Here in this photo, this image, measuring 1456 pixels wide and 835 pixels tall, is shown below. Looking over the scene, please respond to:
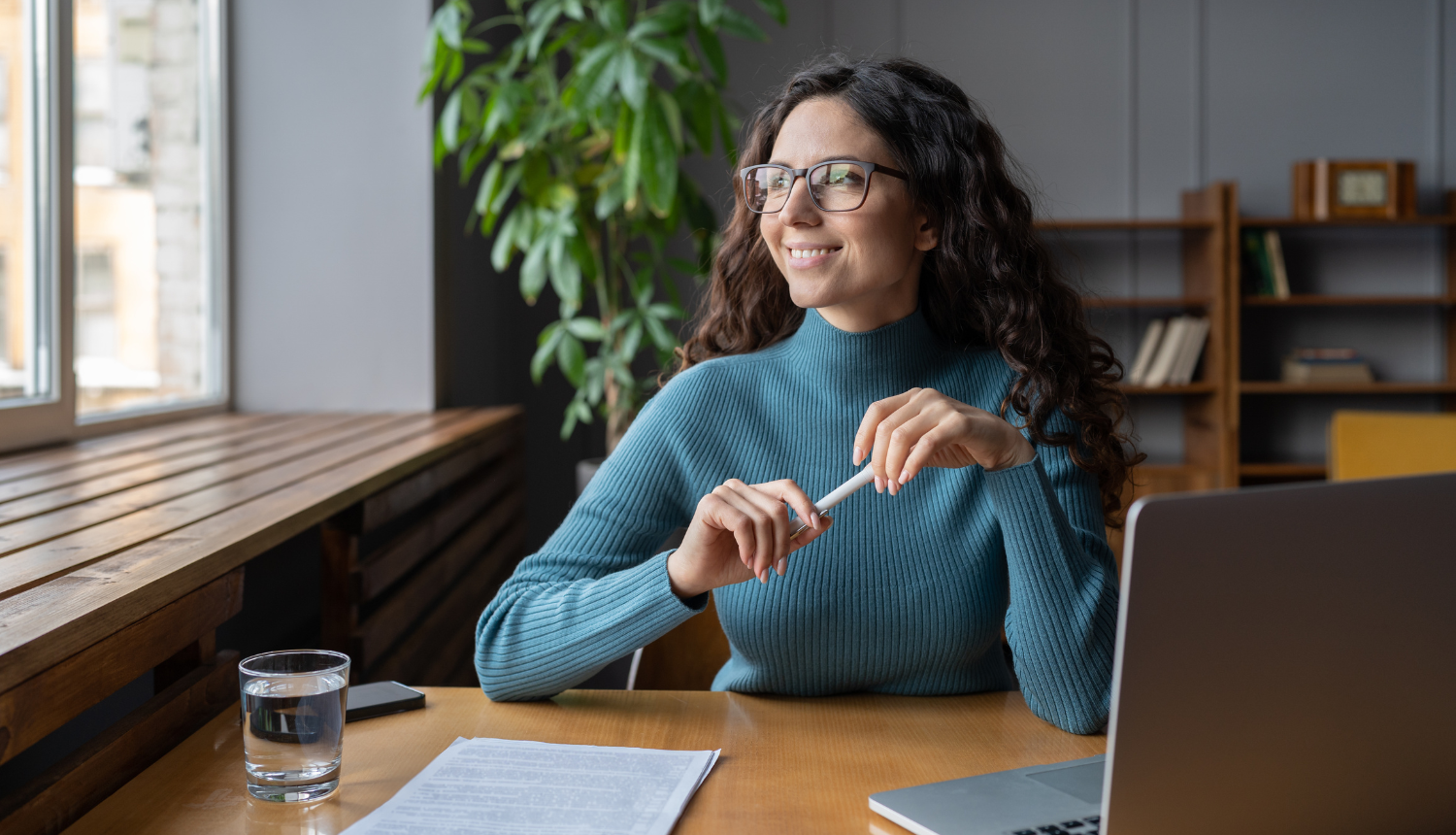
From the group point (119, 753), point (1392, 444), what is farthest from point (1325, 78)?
point (119, 753)

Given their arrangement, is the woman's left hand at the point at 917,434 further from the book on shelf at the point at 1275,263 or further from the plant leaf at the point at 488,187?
the book on shelf at the point at 1275,263

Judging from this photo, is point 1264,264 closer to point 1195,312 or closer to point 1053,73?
point 1195,312

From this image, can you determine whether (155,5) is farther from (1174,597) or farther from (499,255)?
(1174,597)

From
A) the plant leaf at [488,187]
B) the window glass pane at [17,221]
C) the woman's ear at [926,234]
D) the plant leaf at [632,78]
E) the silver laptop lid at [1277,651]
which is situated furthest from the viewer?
the plant leaf at [488,187]

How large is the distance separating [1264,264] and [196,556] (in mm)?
4209

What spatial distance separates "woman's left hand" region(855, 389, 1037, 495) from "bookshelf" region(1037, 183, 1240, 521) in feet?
10.4

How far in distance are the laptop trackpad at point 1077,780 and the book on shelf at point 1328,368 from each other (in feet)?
13.0

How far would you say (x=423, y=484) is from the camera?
6.97 feet

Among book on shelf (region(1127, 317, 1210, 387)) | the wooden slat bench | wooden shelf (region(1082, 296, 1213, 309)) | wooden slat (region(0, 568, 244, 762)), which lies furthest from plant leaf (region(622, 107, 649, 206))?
book on shelf (region(1127, 317, 1210, 387))

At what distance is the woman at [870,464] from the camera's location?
1.09m

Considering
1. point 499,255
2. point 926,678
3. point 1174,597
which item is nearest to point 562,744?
point 926,678

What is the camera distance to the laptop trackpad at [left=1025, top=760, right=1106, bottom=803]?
0.83 meters

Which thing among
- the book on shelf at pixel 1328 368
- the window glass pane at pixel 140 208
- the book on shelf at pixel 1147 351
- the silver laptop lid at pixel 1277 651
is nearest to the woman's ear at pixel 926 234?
the silver laptop lid at pixel 1277 651

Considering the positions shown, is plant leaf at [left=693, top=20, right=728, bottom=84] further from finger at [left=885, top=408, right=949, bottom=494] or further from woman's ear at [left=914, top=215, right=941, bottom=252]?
finger at [left=885, top=408, right=949, bottom=494]
